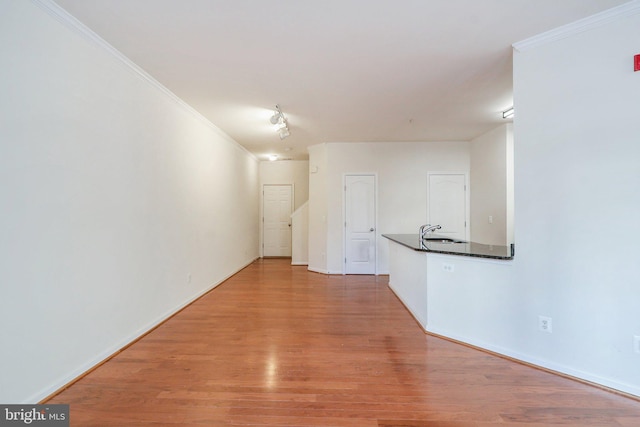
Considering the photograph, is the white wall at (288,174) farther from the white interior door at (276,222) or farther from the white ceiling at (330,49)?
the white ceiling at (330,49)

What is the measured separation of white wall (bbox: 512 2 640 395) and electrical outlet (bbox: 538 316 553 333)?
0.10ft

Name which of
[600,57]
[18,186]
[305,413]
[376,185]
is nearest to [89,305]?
[18,186]

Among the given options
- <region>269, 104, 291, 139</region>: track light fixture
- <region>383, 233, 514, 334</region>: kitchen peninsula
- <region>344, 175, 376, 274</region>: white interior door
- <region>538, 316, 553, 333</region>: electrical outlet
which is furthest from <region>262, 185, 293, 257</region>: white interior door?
<region>538, 316, 553, 333</region>: electrical outlet

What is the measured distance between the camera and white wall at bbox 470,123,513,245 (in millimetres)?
4297

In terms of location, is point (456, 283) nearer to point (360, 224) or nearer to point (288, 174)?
point (360, 224)

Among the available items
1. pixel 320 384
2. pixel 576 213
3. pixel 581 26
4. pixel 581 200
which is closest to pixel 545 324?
pixel 576 213

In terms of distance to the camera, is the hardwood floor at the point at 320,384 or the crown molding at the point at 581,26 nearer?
the hardwood floor at the point at 320,384

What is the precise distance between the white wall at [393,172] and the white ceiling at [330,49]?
154 cm

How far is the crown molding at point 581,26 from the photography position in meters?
1.89

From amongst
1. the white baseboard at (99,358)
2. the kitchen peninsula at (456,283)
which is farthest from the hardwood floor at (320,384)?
the kitchen peninsula at (456,283)

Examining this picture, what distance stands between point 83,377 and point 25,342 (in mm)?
588

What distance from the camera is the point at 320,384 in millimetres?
1963

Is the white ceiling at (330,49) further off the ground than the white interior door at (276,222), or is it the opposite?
the white ceiling at (330,49)

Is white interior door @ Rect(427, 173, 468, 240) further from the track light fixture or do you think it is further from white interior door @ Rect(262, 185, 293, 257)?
white interior door @ Rect(262, 185, 293, 257)
